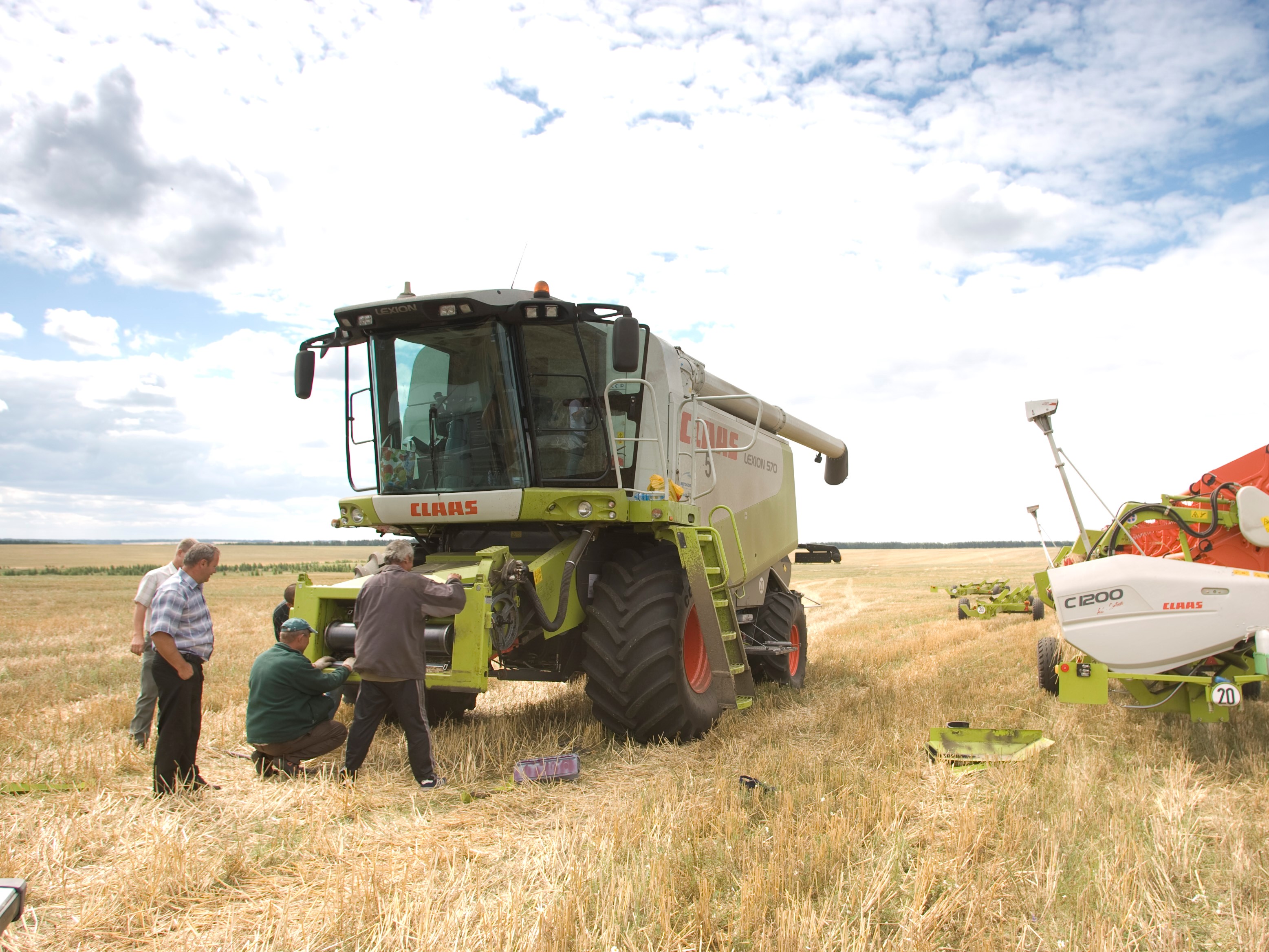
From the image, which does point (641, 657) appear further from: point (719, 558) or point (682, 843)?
point (682, 843)

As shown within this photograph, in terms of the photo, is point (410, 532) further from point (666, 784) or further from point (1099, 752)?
point (1099, 752)

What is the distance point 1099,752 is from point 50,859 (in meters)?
5.51

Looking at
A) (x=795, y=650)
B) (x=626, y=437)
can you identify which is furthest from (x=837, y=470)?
(x=626, y=437)

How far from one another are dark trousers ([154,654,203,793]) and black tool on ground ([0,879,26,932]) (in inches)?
129

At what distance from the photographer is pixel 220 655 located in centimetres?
1155

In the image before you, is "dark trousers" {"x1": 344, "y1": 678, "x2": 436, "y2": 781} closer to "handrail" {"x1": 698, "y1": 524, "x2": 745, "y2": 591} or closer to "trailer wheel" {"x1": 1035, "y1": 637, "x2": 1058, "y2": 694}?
"handrail" {"x1": 698, "y1": 524, "x2": 745, "y2": 591}

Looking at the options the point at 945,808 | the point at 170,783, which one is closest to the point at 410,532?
the point at 170,783

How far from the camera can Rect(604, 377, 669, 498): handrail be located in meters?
5.88

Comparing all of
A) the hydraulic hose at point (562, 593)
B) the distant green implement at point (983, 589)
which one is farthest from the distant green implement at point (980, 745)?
the distant green implement at point (983, 589)

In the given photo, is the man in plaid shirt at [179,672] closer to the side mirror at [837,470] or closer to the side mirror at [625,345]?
the side mirror at [625,345]

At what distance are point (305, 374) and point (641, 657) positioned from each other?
3.32 m

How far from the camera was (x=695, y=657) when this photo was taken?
6.64 meters

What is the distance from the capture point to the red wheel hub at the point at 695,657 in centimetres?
643

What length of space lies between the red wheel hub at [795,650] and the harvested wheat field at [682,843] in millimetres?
1874
